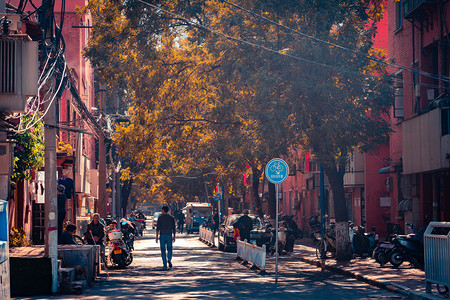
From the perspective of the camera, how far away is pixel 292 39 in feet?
82.7

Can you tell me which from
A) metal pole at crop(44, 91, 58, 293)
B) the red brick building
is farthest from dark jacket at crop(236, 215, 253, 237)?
metal pole at crop(44, 91, 58, 293)

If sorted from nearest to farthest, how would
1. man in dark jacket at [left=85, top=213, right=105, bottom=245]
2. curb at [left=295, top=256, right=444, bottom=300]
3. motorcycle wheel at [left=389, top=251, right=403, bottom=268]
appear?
curb at [left=295, top=256, right=444, bottom=300], motorcycle wheel at [left=389, top=251, right=403, bottom=268], man in dark jacket at [left=85, top=213, right=105, bottom=245]

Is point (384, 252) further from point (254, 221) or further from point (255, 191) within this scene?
point (255, 191)

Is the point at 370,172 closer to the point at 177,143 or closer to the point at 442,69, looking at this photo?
the point at 177,143

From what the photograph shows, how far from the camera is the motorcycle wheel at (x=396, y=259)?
2216 cm

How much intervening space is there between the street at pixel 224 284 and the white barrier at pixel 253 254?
0.30 meters

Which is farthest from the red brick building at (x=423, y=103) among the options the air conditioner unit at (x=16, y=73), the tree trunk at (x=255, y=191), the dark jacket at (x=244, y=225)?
the air conditioner unit at (x=16, y=73)

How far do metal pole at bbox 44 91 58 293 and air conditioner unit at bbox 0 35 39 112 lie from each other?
1.91m

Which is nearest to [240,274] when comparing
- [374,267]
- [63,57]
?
[374,267]

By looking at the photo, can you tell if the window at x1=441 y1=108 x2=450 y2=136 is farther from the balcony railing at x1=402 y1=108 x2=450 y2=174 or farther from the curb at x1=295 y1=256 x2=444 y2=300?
the curb at x1=295 y1=256 x2=444 y2=300

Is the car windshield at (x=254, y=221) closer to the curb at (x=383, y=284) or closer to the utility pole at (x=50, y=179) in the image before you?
the curb at (x=383, y=284)

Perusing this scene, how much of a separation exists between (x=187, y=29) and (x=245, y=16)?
359 cm

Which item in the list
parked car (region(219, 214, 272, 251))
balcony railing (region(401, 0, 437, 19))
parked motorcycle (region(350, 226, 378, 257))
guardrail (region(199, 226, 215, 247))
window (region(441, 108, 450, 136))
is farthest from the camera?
guardrail (region(199, 226, 215, 247))

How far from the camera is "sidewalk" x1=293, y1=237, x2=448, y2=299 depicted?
53.2 feet
